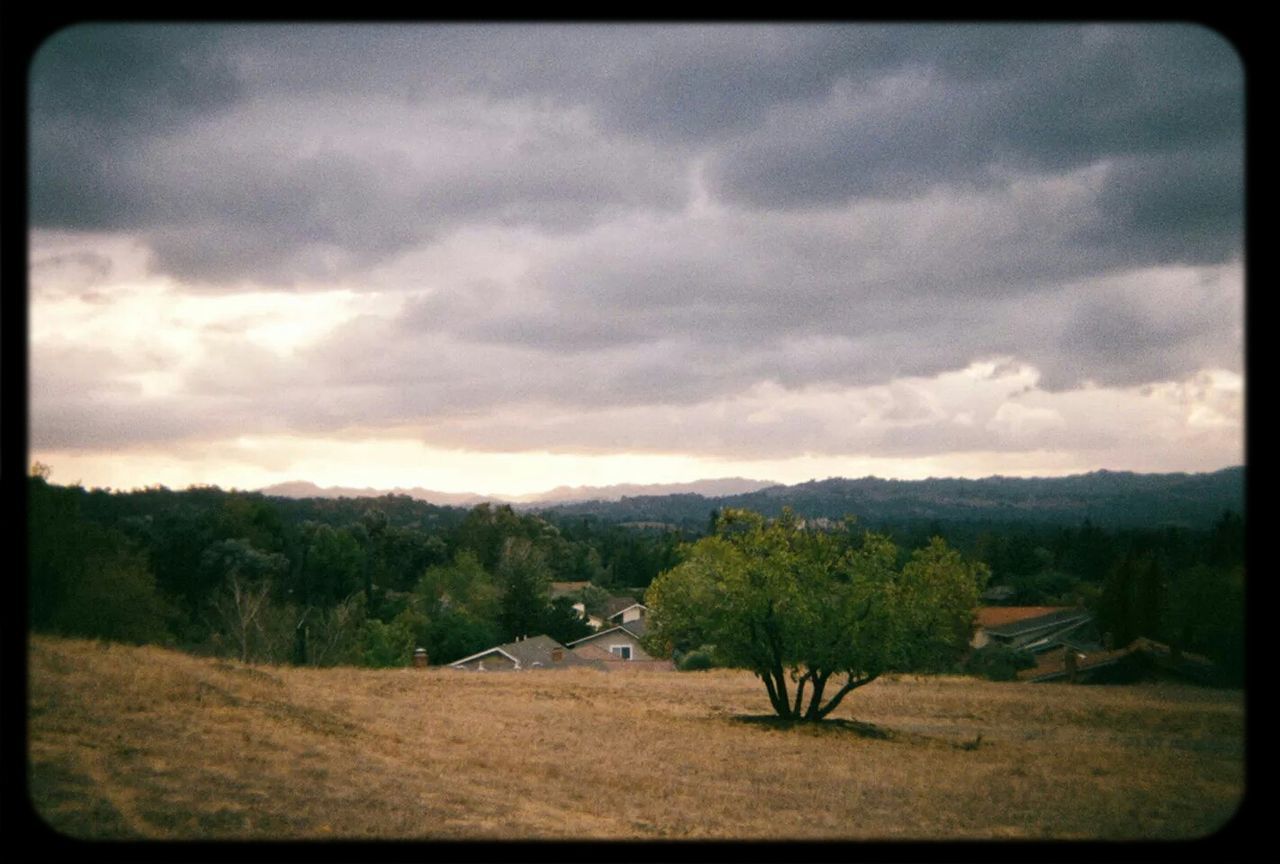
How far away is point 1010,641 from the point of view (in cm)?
3481

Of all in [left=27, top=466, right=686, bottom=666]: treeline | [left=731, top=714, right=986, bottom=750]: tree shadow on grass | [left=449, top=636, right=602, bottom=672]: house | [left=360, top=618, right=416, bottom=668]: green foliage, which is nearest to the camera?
[left=27, top=466, right=686, bottom=666]: treeline

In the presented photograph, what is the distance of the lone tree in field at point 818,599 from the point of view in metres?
15.2

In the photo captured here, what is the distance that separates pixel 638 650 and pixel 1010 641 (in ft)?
48.4

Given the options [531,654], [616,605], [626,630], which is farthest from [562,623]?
[531,654]

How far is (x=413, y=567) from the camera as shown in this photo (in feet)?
128

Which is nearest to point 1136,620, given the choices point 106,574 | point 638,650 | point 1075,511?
point 1075,511

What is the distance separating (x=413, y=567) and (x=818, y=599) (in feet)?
89.2

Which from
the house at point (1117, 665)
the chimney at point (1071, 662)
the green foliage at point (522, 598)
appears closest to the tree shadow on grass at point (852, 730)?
the house at point (1117, 665)

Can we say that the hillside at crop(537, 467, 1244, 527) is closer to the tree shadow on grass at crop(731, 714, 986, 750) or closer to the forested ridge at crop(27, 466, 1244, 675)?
the forested ridge at crop(27, 466, 1244, 675)

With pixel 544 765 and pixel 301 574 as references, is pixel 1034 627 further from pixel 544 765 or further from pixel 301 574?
pixel 544 765

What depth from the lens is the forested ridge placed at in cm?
926

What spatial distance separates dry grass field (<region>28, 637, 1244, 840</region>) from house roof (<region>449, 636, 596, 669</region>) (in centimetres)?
1413

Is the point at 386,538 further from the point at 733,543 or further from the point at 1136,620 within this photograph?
the point at 1136,620

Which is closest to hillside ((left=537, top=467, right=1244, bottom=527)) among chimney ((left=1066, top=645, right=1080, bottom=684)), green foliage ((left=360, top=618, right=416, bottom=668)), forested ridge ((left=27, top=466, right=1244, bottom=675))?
forested ridge ((left=27, top=466, right=1244, bottom=675))
